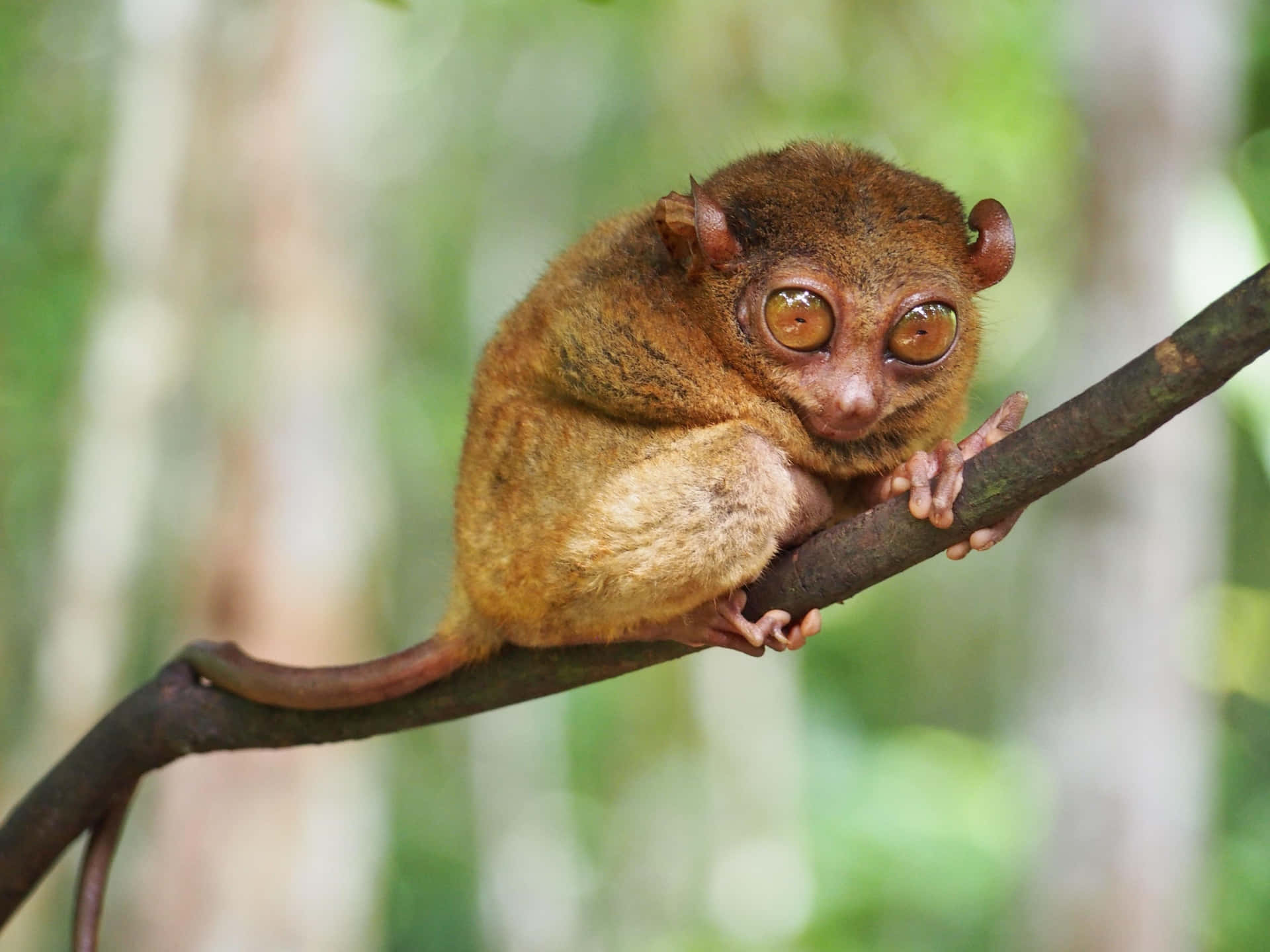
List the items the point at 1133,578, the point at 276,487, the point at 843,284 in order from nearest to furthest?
1. the point at 843,284
2. the point at 1133,578
3. the point at 276,487

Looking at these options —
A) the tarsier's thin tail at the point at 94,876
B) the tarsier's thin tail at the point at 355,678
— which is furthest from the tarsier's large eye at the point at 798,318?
the tarsier's thin tail at the point at 94,876

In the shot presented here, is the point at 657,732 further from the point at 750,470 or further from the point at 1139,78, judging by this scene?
the point at 750,470

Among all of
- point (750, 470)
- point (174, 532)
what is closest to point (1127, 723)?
point (750, 470)

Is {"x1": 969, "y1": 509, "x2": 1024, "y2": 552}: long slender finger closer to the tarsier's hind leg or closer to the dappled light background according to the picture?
the tarsier's hind leg

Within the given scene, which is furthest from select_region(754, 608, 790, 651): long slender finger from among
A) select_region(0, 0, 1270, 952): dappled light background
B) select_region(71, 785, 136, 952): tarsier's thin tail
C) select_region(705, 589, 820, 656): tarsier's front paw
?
select_region(71, 785, 136, 952): tarsier's thin tail

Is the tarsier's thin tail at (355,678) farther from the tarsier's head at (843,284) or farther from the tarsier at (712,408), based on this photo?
the tarsier's head at (843,284)

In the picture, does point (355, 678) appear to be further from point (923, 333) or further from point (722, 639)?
point (923, 333)

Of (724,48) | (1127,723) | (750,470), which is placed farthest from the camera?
(724,48)

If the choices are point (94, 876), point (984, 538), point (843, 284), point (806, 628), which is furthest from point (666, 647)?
point (94, 876)
